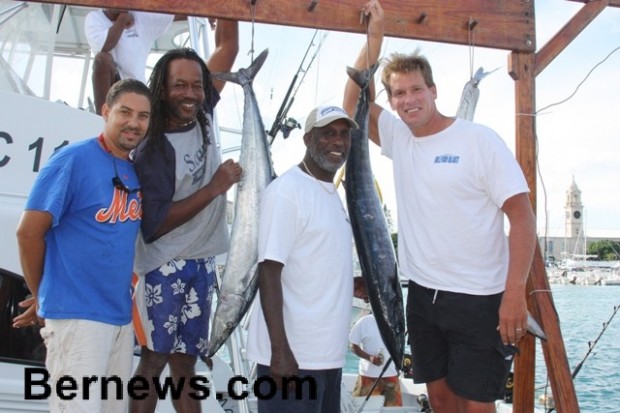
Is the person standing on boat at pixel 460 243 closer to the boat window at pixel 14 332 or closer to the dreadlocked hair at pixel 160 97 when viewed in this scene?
the dreadlocked hair at pixel 160 97

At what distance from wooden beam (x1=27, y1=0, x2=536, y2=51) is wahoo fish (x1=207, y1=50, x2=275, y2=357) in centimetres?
26

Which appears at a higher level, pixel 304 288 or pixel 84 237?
pixel 84 237

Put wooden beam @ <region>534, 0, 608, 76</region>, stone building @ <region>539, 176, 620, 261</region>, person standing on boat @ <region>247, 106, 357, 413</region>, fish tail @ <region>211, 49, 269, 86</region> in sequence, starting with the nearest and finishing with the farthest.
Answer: person standing on boat @ <region>247, 106, 357, 413</region>
fish tail @ <region>211, 49, 269, 86</region>
wooden beam @ <region>534, 0, 608, 76</region>
stone building @ <region>539, 176, 620, 261</region>

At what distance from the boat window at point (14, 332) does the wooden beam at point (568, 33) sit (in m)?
2.60

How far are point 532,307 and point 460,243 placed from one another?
21.9 inches

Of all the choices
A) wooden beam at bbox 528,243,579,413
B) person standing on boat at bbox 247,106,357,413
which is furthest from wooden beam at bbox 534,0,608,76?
person standing on boat at bbox 247,106,357,413

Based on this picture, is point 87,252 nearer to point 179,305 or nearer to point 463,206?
point 179,305

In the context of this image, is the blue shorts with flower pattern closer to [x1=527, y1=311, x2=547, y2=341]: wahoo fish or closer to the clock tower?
[x1=527, y1=311, x2=547, y2=341]: wahoo fish

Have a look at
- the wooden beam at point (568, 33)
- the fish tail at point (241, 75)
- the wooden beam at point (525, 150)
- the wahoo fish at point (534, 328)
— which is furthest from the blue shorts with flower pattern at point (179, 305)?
the wooden beam at point (568, 33)

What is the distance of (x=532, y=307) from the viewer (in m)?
2.74

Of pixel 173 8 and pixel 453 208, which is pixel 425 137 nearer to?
pixel 453 208

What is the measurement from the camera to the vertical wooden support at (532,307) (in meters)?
2.66

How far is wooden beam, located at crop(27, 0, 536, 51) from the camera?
2.57 meters

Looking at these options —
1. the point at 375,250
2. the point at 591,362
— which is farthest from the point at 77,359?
the point at 591,362
